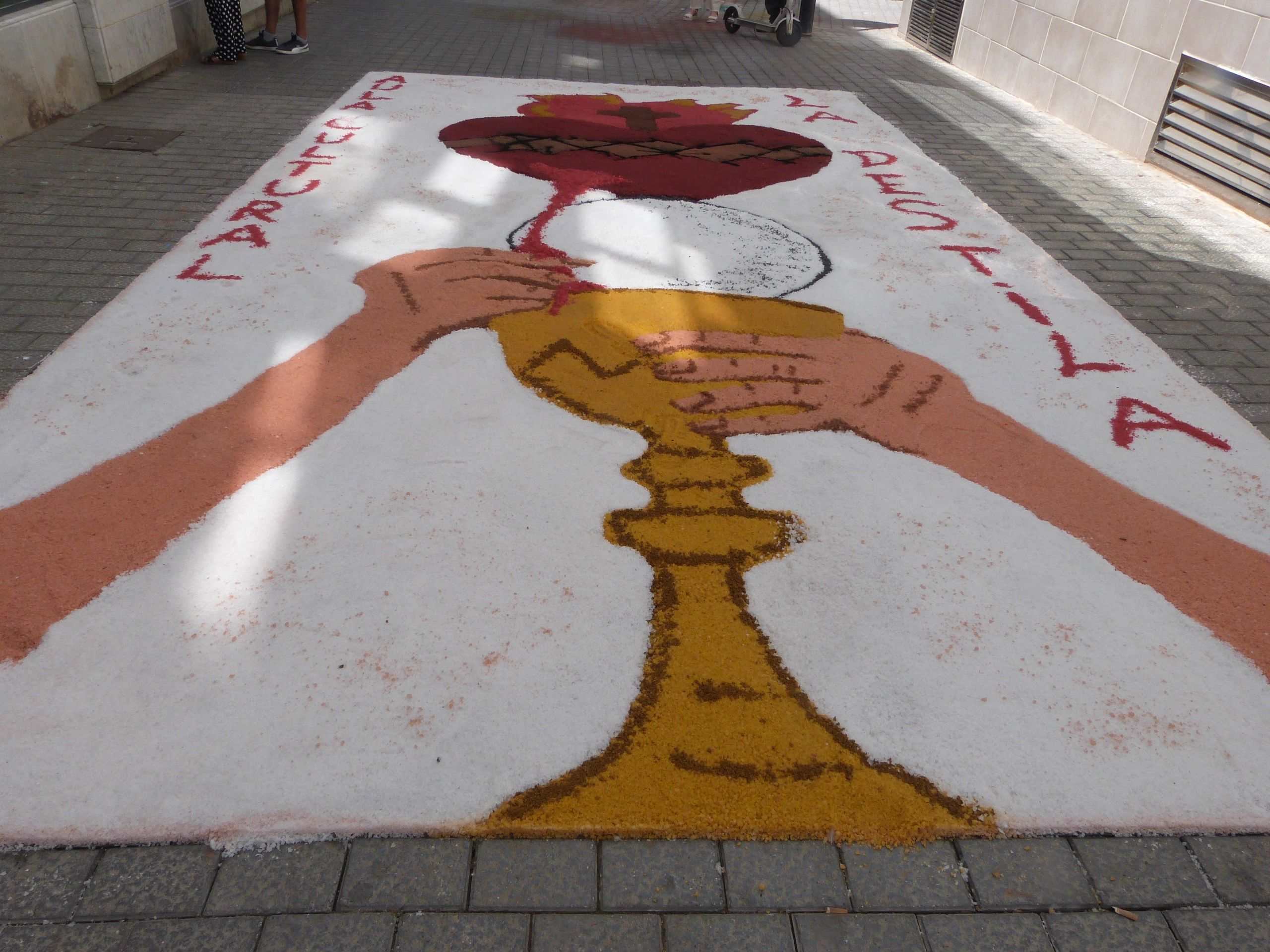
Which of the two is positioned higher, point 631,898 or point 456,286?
point 456,286

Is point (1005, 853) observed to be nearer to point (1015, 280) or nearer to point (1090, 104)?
point (1015, 280)

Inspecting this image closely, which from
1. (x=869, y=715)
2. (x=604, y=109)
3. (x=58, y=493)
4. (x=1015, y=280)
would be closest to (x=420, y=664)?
(x=869, y=715)

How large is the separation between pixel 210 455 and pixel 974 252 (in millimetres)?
3994

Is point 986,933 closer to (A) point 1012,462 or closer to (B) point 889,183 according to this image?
(A) point 1012,462

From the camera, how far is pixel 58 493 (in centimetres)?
271

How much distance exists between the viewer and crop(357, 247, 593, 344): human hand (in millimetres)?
3783

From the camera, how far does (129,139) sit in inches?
230

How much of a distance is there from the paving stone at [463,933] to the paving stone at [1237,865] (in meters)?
1.48

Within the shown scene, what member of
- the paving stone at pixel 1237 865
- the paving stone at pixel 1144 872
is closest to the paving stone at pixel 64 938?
the paving stone at pixel 1144 872

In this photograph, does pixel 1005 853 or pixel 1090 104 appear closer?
pixel 1005 853

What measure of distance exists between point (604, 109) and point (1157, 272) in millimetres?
4297

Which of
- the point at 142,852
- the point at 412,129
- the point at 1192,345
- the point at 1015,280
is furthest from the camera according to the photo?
the point at 412,129

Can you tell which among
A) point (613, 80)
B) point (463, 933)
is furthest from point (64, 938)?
point (613, 80)

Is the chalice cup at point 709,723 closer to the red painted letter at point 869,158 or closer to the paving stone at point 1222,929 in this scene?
the paving stone at point 1222,929
